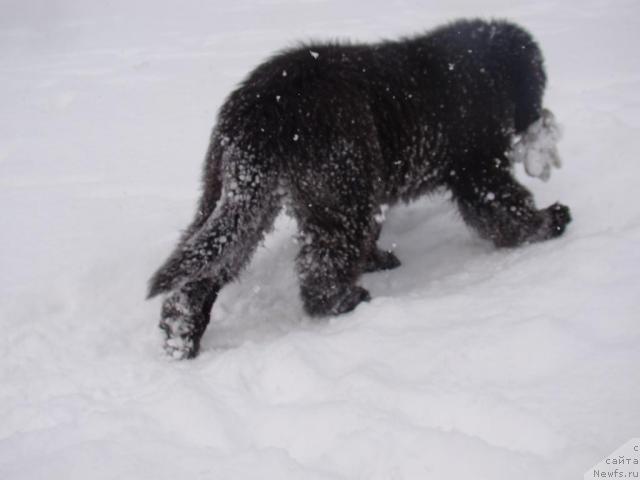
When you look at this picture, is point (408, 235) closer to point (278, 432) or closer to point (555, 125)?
point (555, 125)

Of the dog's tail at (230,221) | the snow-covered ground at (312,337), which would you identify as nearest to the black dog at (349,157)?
the dog's tail at (230,221)

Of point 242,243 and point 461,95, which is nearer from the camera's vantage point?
point 242,243

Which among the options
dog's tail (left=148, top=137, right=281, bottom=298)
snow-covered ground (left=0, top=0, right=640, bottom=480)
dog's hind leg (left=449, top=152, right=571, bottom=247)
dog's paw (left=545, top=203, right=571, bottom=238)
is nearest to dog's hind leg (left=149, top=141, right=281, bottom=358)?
dog's tail (left=148, top=137, right=281, bottom=298)

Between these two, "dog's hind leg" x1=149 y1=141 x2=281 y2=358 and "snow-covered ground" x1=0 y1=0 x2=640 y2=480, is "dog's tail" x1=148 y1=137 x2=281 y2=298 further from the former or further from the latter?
"snow-covered ground" x1=0 y1=0 x2=640 y2=480

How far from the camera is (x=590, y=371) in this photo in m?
2.35

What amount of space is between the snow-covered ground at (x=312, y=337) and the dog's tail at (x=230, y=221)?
1.64 ft

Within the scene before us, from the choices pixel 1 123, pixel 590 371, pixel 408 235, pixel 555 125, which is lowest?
pixel 1 123

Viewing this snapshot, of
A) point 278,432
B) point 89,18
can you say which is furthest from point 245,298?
point 89,18

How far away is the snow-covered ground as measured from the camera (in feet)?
7.23

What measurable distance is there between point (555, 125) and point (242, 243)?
2.63 meters

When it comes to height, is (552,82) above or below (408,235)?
above

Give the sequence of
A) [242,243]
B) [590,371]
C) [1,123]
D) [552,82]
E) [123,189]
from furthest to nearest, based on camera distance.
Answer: [1,123] → [552,82] → [123,189] → [242,243] → [590,371]

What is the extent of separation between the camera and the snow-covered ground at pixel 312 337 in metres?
2.20

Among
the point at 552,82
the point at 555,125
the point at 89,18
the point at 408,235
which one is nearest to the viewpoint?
the point at 555,125
